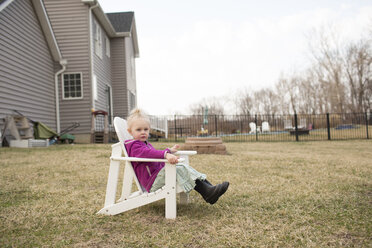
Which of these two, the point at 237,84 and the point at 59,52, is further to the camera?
the point at 237,84

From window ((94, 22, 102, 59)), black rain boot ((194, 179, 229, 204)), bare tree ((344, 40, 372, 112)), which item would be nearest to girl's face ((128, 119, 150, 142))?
black rain boot ((194, 179, 229, 204))

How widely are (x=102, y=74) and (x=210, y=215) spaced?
549 inches

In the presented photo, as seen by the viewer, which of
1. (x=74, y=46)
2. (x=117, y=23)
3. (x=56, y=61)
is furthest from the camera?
(x=117, y=23)

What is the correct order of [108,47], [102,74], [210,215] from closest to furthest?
[210,215], [102,74], [108,47]

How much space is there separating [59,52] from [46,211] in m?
11.4

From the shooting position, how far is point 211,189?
277 centimetres

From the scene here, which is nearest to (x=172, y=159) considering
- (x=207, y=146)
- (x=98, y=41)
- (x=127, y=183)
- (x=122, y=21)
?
(x=127, y=183)

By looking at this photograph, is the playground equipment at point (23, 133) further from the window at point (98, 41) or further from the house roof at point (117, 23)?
the house roof at point (117, 23)

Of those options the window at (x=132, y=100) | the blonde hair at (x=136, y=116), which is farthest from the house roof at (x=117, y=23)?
the blonde hair at (x=136, y=116)

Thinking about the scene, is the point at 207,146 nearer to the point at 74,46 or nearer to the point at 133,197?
the point at 133,197

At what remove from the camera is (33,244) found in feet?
7.09

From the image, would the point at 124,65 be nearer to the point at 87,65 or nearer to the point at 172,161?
the point at 87,65

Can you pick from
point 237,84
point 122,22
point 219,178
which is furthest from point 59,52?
point 237,84

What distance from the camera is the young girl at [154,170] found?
2727 mm
